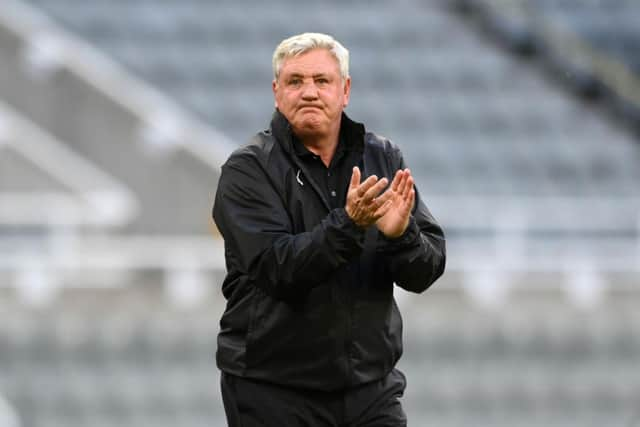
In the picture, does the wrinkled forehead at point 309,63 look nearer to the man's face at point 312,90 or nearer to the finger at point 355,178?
the man's face at point 312,90

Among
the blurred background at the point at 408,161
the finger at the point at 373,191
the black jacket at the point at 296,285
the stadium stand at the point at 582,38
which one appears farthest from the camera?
the stadium stand at the point at 582,38

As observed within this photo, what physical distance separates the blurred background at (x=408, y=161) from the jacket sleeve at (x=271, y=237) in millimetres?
4647

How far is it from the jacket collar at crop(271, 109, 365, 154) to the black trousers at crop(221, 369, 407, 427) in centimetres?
38

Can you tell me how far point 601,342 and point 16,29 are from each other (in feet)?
16.9

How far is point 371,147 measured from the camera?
2.61 meters

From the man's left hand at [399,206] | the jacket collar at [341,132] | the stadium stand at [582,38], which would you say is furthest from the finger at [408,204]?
the stadium stand at [582,38]

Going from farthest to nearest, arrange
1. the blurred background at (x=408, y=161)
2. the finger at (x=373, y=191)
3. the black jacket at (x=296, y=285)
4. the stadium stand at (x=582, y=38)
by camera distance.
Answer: the stadium stand at (x=582, y=38)
the blurred background at (x=408, y=161)
the black jacket at (x=296, y=285)
the finger at (x=373, y=191)

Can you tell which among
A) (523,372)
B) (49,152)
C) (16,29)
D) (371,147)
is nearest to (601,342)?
(523,372)

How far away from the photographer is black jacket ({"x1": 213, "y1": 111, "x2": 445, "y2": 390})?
244 centimetres

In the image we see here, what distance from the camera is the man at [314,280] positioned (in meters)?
2.45

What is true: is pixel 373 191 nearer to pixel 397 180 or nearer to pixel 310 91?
pixel 397 180

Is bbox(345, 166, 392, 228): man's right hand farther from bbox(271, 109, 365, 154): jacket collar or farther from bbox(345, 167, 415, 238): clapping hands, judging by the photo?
bbox(271, 109, 365, 154): jacket collar

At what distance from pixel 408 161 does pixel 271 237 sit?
817 cm

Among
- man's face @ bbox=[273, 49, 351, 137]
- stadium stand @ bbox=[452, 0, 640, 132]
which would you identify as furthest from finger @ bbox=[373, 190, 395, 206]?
stadium stand @ bbox=[452, 0, 640, 132]
